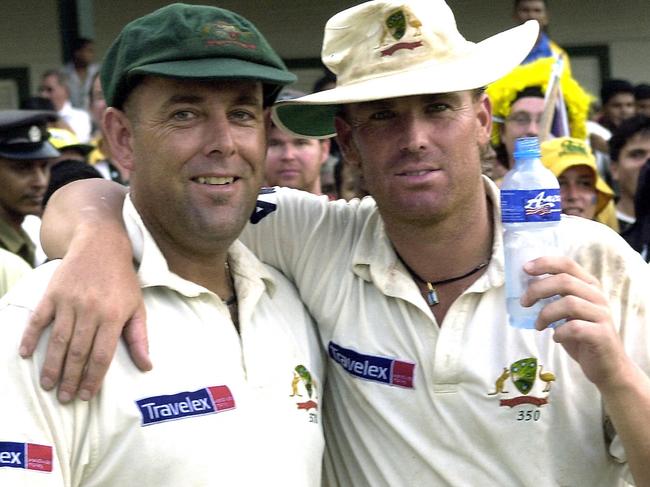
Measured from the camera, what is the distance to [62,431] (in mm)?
2721

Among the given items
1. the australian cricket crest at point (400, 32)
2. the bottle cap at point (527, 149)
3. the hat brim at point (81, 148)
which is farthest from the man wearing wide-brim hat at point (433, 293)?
the hat brim at point (81, 148)

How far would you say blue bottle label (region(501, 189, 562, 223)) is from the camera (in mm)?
2812

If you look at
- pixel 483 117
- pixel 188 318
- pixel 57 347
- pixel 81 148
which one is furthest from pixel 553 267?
pixel 81 148

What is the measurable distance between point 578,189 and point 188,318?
3.89 metres

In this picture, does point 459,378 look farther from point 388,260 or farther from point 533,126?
point 533,126

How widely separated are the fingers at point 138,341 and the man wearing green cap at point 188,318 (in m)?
0.03

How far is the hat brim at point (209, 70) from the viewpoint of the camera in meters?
2.96

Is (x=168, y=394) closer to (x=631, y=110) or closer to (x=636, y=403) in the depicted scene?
(x=636, y=403)

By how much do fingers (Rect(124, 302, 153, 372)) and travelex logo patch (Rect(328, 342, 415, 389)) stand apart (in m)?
0.70

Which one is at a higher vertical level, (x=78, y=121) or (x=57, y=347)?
(x=57, y=347)

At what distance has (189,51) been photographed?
3.00 m

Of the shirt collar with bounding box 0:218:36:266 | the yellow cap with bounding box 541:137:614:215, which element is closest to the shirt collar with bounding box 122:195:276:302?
the yellow cap with bounding box 541:137:614:215

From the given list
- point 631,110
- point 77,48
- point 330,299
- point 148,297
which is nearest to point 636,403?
point 330,299

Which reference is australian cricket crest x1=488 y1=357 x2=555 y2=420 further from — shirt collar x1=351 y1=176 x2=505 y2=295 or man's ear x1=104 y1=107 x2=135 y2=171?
man's ear x1=104 y1=107 x2=135 y2=171
